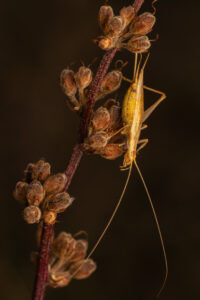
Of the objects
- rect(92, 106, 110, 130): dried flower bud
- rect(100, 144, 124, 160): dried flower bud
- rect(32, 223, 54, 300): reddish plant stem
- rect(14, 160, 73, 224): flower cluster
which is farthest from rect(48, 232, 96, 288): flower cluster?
rect(92, 106, 110, 130): dried flower bud

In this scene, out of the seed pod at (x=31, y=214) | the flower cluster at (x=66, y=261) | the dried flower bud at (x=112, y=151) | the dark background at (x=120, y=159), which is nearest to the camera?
the seed pod at (x=31, y=214)

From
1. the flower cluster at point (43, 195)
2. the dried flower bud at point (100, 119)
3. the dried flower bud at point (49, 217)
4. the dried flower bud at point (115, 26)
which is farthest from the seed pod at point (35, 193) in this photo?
the dried flower bud at point (115, 26)

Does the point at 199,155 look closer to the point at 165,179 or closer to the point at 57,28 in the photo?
the point at 165,179

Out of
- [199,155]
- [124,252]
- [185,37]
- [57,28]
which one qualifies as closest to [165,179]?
[199,155]

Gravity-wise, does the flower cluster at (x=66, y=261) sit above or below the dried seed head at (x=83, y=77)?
below

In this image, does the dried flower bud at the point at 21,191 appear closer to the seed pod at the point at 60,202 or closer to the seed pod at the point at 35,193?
the seed pod at the point at 35,193

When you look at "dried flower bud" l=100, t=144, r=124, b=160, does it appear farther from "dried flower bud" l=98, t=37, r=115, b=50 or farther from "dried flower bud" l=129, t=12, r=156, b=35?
"dried flower bud" l=129, t=12, r=156, b=35
